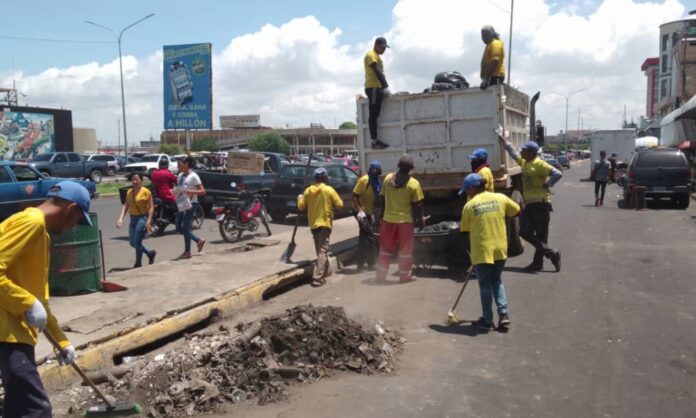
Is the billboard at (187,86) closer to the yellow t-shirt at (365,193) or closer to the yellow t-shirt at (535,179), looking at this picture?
the yellow t-shirt at (365,193)

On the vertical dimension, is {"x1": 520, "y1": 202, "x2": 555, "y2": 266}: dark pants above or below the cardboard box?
below

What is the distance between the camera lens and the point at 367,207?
9.94 meters

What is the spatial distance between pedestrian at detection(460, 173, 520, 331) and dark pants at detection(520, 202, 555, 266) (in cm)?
292

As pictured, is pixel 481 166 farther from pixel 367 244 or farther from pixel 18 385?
pixel 18 385

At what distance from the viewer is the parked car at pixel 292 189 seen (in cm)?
1633

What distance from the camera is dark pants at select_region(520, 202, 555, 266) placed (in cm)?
929

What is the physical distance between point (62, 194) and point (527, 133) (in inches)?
437

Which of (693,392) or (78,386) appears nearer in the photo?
(693,392)

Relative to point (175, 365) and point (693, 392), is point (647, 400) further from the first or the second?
point (175, 365)

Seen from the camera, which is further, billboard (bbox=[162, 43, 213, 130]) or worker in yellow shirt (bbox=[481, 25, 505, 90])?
billboard (bbox=[162, 43, 213, 130])

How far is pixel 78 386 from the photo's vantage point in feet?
17.0

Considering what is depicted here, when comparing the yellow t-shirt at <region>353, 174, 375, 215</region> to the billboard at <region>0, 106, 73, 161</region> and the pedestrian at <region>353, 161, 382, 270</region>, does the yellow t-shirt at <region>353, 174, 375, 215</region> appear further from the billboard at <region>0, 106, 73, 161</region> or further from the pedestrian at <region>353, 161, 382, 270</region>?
the billboard at <region>0, 106, 73, 161</region>

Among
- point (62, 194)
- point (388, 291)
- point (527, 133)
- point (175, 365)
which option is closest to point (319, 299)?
point (388, 291)

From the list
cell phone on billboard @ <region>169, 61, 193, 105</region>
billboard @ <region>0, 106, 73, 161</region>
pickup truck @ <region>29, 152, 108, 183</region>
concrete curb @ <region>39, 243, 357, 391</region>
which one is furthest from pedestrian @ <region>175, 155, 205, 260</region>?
billboard @ <region>0, 106, 73, 161</region>
